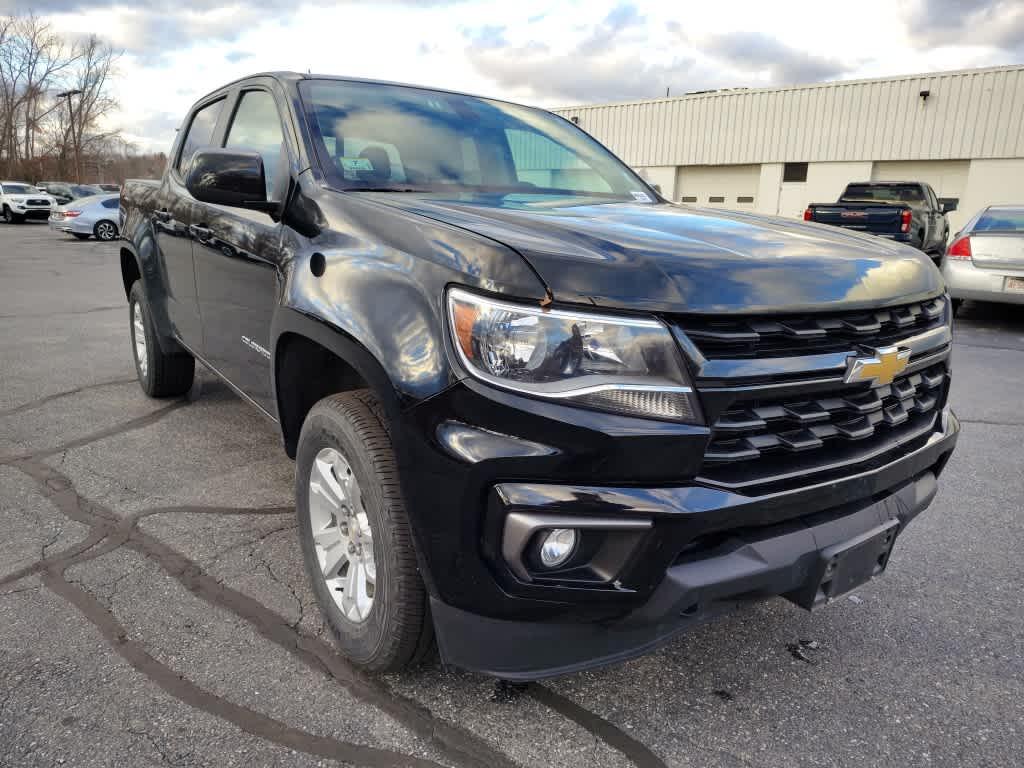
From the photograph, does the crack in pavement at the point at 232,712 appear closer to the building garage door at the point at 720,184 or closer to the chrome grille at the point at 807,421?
the chrome grille at the point at 807,421

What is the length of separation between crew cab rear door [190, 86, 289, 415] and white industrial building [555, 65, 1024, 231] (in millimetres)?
21607

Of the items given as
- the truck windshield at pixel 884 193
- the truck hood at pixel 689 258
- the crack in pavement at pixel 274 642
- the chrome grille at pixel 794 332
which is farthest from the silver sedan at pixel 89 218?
the chrome grille at pixel 794 332

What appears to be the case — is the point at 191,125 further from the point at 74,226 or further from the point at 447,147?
the point at 74,226

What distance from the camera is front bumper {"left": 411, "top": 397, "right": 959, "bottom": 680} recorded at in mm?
1603

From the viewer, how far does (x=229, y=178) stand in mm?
2432

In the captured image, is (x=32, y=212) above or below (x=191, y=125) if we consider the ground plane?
below

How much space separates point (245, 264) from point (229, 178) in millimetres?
481

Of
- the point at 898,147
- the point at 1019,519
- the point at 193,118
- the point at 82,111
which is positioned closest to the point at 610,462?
the point at 1019,519

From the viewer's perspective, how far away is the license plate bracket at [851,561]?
1860mm

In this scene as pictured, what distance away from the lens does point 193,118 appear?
421 centimetres

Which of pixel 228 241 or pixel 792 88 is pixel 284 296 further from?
pixel 792 88

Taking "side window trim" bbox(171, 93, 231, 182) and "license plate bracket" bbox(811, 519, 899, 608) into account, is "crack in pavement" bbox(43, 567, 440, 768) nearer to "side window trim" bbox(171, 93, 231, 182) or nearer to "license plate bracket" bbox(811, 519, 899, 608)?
"license plate bracket" bbox(811, 519, 899, 608)

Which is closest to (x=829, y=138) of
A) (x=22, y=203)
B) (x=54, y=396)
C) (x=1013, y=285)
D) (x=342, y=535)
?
(x=1013, y=285)

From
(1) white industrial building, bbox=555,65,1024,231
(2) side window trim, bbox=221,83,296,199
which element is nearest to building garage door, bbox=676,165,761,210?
(1) white industrial building, bbox=555,65,1024,231
